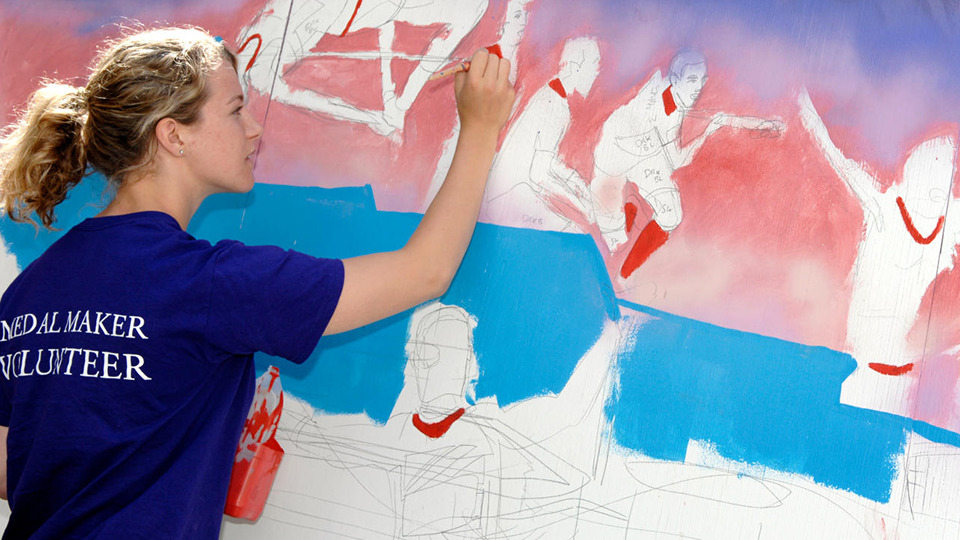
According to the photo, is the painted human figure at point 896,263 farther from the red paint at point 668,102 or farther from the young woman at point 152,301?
the young woman at point 152,301

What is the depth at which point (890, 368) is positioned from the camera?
3.51 ft

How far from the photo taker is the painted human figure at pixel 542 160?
124cm

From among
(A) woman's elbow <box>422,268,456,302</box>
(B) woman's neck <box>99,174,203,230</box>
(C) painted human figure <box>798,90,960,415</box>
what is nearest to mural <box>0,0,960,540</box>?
(C) painted human figure <box>798,90,960,415</box>

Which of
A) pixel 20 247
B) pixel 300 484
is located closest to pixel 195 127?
pixel 300 484

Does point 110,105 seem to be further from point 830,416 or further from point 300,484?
point 830,416

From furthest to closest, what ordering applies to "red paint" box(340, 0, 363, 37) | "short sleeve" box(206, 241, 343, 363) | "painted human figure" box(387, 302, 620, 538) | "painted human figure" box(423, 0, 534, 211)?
"red paint" box(340, 0, 363, 37)
"painted human figure" box(423, 0, 534, 211)
"painted human figure" box(387, 302, 620, 538)
"short sleeve" box(206, 241, 343, 363)

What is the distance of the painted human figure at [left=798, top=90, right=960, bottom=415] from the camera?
42.1 inches

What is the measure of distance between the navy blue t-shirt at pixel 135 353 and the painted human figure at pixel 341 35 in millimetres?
470

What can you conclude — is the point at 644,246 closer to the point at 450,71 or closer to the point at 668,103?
the point at 668,103

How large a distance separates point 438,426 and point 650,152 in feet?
1.81

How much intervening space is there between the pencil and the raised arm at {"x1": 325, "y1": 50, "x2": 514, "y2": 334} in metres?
0.01

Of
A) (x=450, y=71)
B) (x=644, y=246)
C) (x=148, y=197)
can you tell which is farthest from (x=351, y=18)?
(x=644, y=246)

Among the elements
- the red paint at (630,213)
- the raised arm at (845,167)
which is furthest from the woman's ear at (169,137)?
the raised arm at (845,167)

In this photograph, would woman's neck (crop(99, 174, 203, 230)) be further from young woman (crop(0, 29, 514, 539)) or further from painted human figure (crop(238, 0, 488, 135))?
painted human figure (crop(238, 0, 488, 135))
